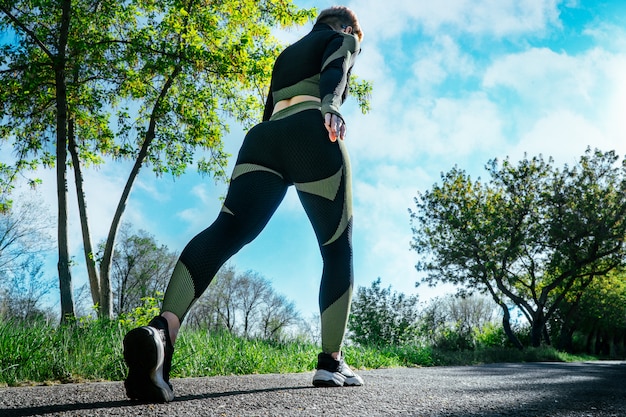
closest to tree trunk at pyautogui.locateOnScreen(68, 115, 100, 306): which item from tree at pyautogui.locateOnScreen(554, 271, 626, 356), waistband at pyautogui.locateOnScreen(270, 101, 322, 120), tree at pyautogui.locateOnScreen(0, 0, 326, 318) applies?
tree at pyautogui.locateOnScreen(0, 0, 326, 318)

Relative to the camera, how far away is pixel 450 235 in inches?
806

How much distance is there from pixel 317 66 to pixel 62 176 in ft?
25.1

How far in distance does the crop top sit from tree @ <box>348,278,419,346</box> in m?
11.5

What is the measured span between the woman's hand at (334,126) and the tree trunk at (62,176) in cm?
738

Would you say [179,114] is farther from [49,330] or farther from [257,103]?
[49,330]

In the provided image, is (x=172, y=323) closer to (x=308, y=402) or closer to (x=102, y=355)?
(x=308, y=402)

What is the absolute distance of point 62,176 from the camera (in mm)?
8570

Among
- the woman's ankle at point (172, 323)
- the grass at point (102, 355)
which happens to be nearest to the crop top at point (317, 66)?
the woman's ankle at point (172, 323)

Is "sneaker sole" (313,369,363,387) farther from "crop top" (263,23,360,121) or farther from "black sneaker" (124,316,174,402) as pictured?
"crop top" (263,23,360,121)

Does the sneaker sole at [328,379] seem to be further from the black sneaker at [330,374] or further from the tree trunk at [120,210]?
the tree trunk at [120,210]

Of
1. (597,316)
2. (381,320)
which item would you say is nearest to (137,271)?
(381,320)

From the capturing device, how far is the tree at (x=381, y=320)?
44.4 ft

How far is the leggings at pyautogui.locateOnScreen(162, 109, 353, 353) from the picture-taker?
2314mm

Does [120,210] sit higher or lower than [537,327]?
higher
